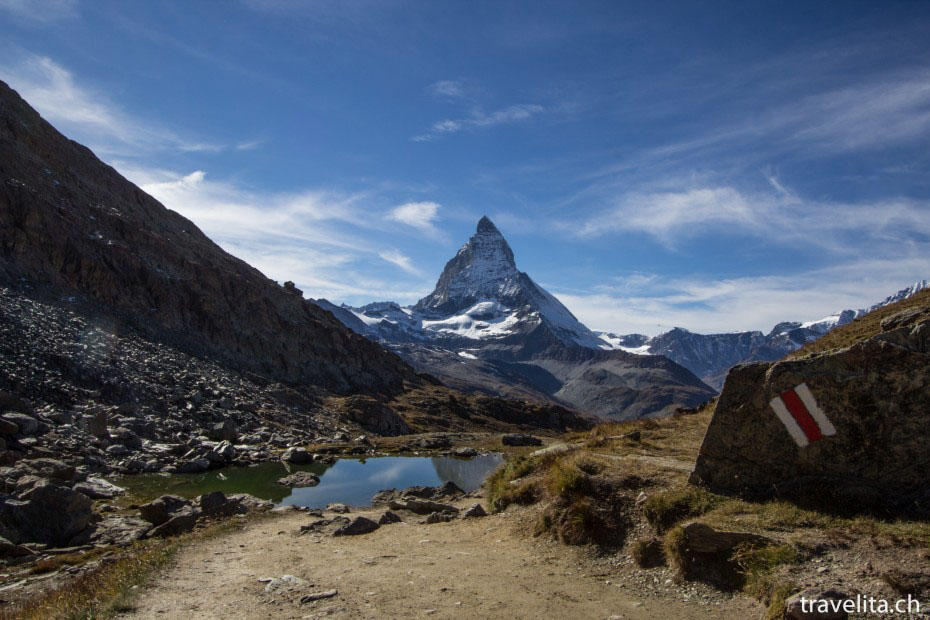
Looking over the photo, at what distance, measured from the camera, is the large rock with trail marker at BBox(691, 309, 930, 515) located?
387 inches

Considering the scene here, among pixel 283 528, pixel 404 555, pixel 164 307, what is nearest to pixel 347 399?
pixel 164 307

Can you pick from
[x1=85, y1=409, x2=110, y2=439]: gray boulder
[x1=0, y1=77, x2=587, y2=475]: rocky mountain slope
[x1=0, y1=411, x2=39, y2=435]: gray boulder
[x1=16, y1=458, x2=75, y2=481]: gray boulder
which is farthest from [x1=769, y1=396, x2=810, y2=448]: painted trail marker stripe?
[x1=85, y1=409, x2=110, y2=439]: gray boulder

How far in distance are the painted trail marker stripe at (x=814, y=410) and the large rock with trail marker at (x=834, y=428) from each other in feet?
0.06

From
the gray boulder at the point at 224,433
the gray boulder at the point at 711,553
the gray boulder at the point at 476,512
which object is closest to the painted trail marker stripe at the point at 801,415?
the gray boulder at the point at 711,553

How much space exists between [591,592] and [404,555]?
534 cm

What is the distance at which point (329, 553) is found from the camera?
14.5 m

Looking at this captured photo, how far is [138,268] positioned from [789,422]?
10159 centimetres

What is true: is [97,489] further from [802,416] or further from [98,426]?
[802,416]

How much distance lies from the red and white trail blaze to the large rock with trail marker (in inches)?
0.7

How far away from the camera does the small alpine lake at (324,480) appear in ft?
111

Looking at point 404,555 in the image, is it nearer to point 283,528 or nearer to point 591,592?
point 591,592

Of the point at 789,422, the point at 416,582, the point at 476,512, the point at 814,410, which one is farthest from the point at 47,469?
the point at 814,410

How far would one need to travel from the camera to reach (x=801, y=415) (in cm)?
1094

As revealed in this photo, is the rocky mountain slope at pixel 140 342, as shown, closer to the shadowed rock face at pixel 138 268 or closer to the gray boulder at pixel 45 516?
the shadowed rock face at pixel 138 268
